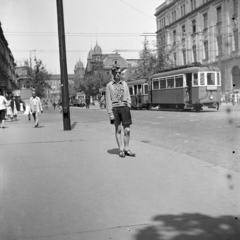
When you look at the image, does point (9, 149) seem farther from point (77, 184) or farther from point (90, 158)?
point (77, 184)

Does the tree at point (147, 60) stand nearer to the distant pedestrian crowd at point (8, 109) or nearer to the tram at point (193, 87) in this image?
the distant pedestrian crowd at point (8, 109)

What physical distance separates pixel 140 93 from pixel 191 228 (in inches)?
1245

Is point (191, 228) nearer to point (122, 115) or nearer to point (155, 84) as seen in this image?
point (122, 115)

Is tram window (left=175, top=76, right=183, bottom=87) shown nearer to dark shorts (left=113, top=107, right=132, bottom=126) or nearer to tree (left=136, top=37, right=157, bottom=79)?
dark shorts (left=113, top=107, right=132, bottom=126)

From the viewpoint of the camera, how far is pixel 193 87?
24.2 meters

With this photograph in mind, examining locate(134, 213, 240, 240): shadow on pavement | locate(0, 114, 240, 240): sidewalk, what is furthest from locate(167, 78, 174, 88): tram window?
locate(134, 213, 240, 240): shadow on pavement

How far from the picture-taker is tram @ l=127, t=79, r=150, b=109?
110 ft

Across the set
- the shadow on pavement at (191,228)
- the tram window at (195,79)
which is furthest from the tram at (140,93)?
the shadow on pavement at (191,228)

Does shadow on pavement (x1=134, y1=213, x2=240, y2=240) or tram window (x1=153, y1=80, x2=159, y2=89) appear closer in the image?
shadow on pavement (x1=134, y1=213, x2=240, y2=240)

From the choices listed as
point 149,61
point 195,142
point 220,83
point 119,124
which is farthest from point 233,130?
point 149,61

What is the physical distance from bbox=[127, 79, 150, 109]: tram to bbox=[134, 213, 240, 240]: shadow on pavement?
1154 inches

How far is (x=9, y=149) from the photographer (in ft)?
26.6

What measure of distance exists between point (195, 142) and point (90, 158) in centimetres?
336

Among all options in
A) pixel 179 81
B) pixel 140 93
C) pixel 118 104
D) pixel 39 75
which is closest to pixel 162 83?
pixel 179 81
